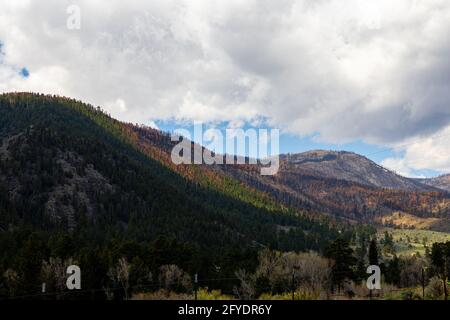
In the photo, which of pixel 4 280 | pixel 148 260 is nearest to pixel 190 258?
pixel 148 260

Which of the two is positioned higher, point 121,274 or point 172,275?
point 121,274

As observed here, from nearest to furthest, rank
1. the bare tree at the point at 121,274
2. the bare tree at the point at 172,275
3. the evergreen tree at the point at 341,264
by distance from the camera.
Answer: the bare tree at the point at 121,274
the bare tree at the point at 172,275
the evergreen tree at the point at 341,264

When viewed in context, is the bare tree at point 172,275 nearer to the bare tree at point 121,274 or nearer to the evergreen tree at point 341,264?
the bare tree at point 121,274

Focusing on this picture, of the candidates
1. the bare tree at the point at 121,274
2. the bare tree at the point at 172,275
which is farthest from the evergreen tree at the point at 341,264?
the bare tree at the point at 121,274

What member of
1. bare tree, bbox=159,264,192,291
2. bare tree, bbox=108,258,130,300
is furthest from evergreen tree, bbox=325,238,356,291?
bare tree, bbox=108,258,130,300

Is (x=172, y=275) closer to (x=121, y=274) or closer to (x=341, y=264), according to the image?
(x=121, y=274)

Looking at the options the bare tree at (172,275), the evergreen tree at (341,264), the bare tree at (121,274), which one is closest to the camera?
the bare tree at (121,274)

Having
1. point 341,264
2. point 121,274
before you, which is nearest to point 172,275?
point 121,274

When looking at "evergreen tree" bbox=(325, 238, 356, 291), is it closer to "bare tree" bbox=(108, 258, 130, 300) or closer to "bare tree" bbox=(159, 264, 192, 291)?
"bare tree" bbox=(159, 264, 192, 291)

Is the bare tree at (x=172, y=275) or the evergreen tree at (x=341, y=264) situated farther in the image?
the evergreen tree at (x=341, y=264)

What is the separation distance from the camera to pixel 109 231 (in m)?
199
